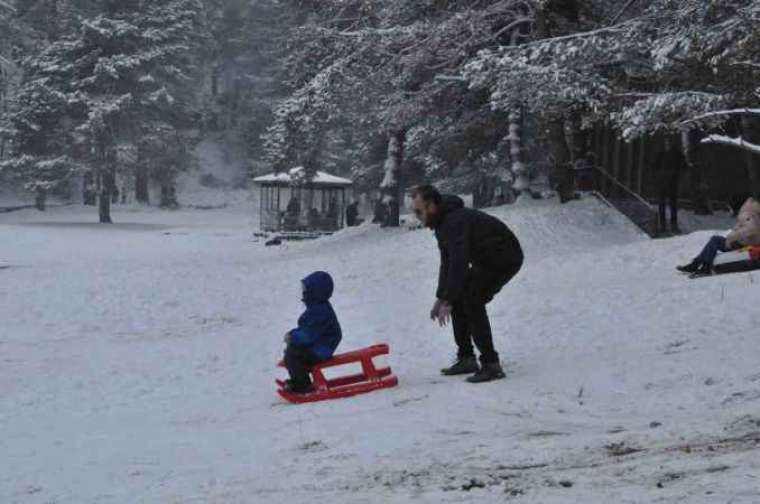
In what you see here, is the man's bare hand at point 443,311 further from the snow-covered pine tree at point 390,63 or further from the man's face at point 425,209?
the snow-covered pine tree at point 390,63

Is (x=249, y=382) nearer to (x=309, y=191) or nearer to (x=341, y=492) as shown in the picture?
(x=341, y=492)

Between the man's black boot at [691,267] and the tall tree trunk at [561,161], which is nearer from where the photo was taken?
the man's black boot at [691,267]

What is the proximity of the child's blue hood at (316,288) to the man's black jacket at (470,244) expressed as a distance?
990mm

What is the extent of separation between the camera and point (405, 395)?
7250 mm

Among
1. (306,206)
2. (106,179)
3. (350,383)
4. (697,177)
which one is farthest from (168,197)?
(350,383)

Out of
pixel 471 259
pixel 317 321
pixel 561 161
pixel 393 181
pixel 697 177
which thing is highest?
pixel 561 161

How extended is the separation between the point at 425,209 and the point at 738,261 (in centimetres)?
607

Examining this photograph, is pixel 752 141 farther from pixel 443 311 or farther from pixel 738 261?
pixel 443 311

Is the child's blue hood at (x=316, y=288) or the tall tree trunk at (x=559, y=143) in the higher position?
the tall tree trunk at (x=559, y=143)

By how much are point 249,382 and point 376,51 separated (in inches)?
579

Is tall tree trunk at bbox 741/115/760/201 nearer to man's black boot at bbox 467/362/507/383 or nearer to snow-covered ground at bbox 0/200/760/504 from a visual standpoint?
snow-covered ground at bbox 0/200/760/504

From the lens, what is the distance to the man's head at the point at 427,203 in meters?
7.38

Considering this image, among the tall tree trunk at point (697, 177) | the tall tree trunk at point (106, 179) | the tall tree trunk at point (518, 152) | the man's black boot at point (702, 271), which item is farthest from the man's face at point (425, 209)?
the tall tree trunk at point (106, 179)

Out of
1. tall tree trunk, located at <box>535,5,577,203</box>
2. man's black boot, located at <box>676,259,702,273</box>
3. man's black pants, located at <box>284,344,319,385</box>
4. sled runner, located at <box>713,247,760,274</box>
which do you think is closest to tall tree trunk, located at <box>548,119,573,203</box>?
tall tree trunk, located at <box>535,5,577,203</box>
